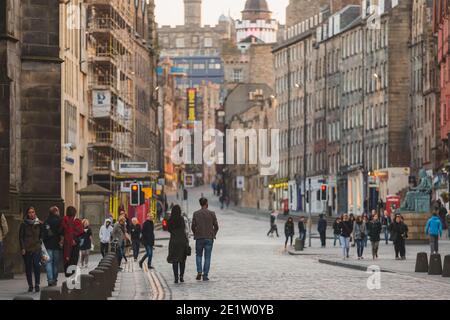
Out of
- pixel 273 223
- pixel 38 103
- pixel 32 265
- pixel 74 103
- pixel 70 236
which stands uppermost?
pixel 74 103

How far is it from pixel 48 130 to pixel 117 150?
64.4m

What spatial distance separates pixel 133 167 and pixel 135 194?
1693 centimetres

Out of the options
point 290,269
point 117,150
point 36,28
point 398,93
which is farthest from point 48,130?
point 398,93

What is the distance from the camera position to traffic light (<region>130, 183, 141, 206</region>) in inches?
2859

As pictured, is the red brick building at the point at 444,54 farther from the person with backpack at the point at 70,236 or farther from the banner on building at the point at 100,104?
the person with backpack at the point at 70,236

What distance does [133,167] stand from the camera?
8962 centimetres

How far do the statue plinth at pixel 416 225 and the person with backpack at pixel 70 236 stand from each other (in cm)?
4129

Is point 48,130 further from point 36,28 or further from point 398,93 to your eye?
point 398,93

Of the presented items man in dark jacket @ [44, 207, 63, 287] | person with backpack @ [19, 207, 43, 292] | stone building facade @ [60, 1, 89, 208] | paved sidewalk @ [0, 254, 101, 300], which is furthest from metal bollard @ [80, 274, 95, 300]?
stone building facade @ [60, 1, 89, 208]

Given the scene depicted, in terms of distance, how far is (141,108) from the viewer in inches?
5659

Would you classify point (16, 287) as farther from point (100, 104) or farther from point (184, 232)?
point (100, 104)

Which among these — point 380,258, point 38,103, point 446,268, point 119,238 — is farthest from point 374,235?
point 446,268

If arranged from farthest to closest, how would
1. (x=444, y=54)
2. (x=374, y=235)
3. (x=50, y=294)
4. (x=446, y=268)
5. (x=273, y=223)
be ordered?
(x=273, y=223) < (x=444, y=54) < (x=374, y=235) < (x=446, y=268) < (x=50, y=294)

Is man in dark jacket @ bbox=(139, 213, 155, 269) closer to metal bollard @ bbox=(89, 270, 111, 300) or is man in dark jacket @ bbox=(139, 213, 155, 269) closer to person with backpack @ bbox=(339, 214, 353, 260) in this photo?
person with backpack @ bbox=(339, 214, 353, 260)
